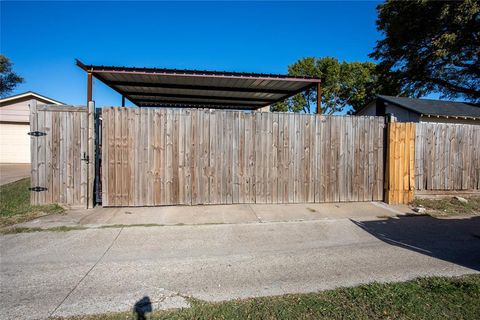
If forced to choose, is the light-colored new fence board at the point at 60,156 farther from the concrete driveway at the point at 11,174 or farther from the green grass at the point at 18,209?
the concrete driveway at the point at 11,174

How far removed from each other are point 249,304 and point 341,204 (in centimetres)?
499

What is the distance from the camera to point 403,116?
1580 cm

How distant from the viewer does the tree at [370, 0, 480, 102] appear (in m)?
16.4

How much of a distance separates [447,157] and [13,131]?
809 inches

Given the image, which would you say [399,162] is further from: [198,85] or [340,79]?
[340,79]

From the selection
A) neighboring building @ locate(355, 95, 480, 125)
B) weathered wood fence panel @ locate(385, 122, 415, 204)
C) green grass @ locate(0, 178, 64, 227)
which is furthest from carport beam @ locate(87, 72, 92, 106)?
neighboring building @ locate(355, 95, 480, 125)

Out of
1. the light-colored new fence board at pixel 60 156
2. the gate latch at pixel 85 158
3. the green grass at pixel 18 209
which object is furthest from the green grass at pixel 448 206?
the green grass at pixel 18 209

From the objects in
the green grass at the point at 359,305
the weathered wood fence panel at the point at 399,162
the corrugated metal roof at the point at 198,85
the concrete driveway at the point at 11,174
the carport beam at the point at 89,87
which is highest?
the corrugated metal roof at the point at 198,85

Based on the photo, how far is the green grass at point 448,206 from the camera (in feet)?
22.6

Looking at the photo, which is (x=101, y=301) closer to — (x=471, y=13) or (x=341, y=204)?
(x=341, y=204)

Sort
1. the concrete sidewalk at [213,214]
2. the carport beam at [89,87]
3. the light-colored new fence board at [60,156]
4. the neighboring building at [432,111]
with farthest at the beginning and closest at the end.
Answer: the neighboring building at [432,111] < the carport beam at [89,87] < the light-colored new fence board at [60,156] < the concrete sidewalk at [213,214]

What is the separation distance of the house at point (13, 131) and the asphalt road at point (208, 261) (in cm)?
1473

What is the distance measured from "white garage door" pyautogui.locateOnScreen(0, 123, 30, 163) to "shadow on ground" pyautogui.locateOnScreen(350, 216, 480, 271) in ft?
60.0

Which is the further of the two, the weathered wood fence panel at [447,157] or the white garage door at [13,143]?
the white garage door at [13,143]
